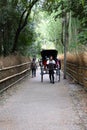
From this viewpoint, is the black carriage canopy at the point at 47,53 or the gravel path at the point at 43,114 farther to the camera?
the black carriage canopy at the point at 47,53

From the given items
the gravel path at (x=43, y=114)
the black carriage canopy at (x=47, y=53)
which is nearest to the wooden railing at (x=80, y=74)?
the gravel path at (x=43, y=114)

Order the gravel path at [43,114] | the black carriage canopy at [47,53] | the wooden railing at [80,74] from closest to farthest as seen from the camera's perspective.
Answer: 1. the gravel path at [43,114]
2. the wooden railing at [80,74]
3. the black carriage canopy at [47,53]

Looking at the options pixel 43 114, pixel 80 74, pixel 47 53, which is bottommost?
pixel 80 74

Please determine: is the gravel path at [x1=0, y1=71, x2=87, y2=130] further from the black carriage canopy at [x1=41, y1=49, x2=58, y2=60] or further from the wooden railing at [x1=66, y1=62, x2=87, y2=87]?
the black carriage canopy at [x1=41, y1=49, x2=58, y2=60]

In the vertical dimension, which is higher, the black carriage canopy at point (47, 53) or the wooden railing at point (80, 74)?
the black carriage canopy at point (47, 53)

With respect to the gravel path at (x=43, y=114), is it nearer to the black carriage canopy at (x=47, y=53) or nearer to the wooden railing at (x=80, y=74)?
the wooden railing at (x=80, y=74)

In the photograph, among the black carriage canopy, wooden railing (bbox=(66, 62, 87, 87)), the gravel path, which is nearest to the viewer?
the gravel path

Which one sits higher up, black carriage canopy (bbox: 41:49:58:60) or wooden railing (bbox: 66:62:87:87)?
black carriage canopy (bbox: 41:49:58:60)

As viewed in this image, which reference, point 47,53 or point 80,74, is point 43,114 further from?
point 47,53

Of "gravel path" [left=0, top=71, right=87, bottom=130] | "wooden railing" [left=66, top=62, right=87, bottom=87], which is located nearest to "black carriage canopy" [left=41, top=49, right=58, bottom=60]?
"wooden railing" [left=66, top=62, right=87, bottom=87]

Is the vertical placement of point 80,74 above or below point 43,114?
below

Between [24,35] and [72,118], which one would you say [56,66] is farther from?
[72,118]

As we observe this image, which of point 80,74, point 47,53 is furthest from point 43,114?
point 47,53

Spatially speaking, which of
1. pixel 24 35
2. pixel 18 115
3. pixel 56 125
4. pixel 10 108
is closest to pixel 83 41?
pixel 10 108
